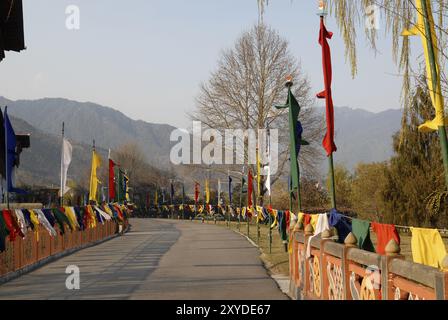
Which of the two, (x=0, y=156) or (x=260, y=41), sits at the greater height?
(x=260, y=41)

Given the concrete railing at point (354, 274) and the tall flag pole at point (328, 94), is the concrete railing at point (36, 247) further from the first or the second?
the tall flag pole at point (328, 94)

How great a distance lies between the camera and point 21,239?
694 inches

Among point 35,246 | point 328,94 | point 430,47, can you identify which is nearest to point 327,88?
point 328,94

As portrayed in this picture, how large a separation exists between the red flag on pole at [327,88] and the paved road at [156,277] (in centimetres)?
350

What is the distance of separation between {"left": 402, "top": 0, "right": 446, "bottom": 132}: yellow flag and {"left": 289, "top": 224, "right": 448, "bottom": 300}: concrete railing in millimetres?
1256

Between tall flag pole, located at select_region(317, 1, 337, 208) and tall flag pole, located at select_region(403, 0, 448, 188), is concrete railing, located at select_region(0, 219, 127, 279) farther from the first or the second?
tall flag pole, located at select_region(403, 0, 448, 188)

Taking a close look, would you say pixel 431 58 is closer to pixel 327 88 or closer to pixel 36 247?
pixel 327 88

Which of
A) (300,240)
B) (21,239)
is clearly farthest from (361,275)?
(21,239)

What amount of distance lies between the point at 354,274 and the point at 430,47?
335 cm

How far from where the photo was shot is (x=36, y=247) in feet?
64.6
